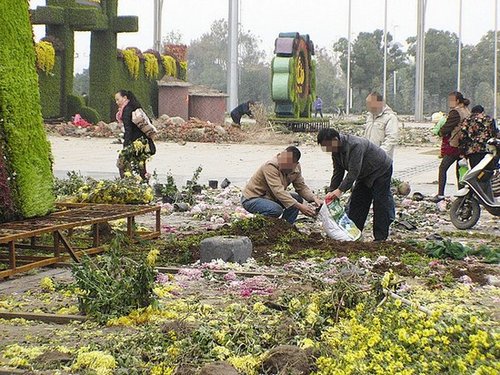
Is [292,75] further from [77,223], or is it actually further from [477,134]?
[77,223]

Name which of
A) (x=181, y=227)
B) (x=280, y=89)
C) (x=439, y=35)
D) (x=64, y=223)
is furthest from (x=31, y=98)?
(x=439, y=35)

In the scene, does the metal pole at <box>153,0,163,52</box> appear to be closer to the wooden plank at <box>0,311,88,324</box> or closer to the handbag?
the handbag

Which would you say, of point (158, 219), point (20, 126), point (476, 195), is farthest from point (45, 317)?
point (476, 195)

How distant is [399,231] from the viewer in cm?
1365

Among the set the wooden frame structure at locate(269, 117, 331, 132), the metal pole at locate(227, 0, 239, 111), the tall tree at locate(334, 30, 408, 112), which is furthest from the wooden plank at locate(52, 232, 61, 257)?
the tall tree at locate(334, 30, 408, 112)

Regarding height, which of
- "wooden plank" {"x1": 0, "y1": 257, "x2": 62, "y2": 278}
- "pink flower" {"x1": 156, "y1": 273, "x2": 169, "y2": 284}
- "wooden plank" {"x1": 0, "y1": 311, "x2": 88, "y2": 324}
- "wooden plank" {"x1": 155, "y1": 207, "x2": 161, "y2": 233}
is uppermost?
"wooden plank" {"x1": 155, "y1": 207, "x2": 161, "y2": 233}

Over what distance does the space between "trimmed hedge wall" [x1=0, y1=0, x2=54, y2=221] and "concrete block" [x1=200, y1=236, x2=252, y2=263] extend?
6.53 ft

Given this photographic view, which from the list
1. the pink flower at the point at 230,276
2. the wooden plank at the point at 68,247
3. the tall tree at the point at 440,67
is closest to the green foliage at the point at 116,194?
the wooden plank at the point at 68,247

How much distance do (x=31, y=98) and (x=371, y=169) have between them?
3.99 meters

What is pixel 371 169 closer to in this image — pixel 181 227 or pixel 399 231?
pixel 399 231

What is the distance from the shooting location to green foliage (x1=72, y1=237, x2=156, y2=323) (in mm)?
7688

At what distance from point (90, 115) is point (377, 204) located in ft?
100

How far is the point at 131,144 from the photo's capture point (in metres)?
16.7

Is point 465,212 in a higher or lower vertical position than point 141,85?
lower
